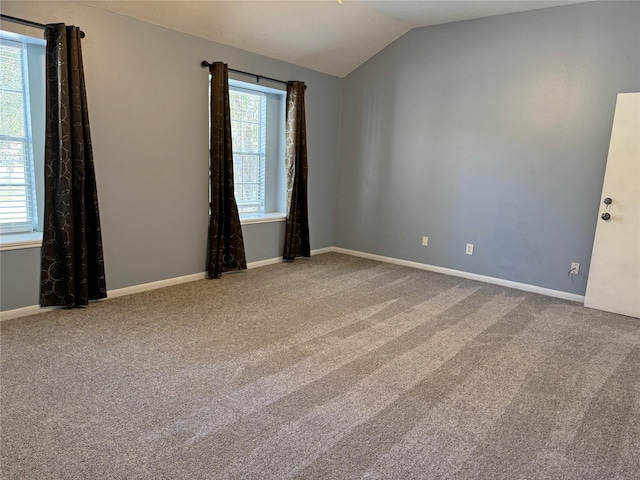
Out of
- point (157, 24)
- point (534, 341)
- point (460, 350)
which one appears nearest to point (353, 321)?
point (460, 350)

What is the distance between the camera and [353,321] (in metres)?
3.51

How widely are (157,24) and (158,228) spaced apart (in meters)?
1.79

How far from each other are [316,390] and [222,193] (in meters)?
2.57

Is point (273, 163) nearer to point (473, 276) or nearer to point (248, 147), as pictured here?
point (248, 147)

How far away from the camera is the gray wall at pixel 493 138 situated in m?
4.07

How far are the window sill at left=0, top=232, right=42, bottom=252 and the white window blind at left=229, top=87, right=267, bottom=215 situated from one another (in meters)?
2.15

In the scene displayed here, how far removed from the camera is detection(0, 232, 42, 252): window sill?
3162 millimetres

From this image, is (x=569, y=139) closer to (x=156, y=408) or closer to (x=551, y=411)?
(x=551, y=411)

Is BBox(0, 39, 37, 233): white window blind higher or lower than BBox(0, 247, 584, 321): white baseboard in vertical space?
higher

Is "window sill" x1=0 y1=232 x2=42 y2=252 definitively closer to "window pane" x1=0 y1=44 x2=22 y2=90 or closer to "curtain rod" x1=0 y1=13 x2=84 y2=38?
"window pane" x1=0 y1=44 x2=22 y2=90

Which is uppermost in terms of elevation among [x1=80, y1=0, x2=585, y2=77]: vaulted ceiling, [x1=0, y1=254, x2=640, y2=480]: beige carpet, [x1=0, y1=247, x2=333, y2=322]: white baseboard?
[x1=80, y1=0, x2=585, y2=77]: vaulted ceiling

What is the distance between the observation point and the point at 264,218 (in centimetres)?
508

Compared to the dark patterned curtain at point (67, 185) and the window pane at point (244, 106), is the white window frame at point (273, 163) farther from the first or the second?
the dark patterned curtain at point (67, 185)

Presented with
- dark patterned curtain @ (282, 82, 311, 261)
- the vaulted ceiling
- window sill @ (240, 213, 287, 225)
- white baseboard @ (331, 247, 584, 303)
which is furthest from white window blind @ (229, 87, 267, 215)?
white baseboard @ (331, 247, 584, 303)
